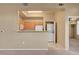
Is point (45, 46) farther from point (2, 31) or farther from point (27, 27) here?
point (27, 27)

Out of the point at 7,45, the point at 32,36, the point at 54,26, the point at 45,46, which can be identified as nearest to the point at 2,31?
the point at 7,45

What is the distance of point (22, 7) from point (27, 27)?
790 cm

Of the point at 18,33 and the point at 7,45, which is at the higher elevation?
the point at 18,33

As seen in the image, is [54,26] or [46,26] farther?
[46,26]

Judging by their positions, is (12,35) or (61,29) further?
(61,29)

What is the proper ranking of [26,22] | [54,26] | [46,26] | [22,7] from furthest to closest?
1. [26,22]
2. [46,26]
3. [54,26]
4. [22,7]

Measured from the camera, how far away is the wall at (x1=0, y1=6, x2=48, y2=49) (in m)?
9.63

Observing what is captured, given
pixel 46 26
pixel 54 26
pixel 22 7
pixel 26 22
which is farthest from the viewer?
pixel 26 22

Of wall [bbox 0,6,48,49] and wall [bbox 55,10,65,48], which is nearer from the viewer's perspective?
wall [bbox 0,6,48,49]

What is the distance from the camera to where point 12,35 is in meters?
9.66

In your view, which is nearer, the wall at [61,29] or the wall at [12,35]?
the wall at [12,35]

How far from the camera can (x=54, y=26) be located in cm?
1480

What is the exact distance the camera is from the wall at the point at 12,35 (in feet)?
31.6

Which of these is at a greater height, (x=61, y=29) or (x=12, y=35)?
(x=61, y=29)
